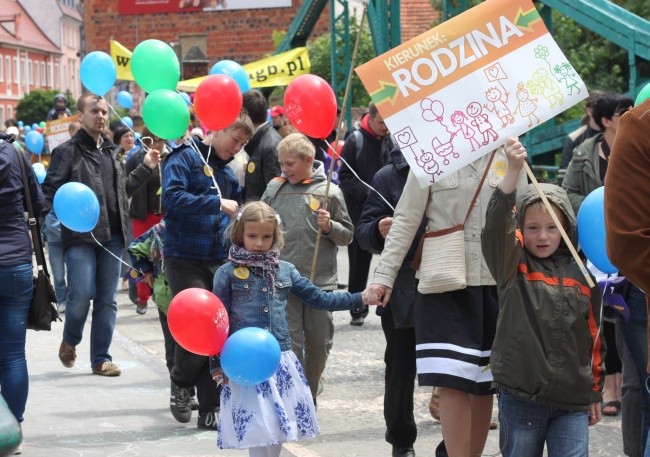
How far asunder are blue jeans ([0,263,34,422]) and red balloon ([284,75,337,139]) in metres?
1.80

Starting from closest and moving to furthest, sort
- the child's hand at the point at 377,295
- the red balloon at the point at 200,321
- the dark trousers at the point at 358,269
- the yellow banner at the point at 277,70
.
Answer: the red balloon at the point at 200,321
the child's hand at the point at 377,295
the dark trousers at the point at 358,269
the yellow banner at the point at 277,70

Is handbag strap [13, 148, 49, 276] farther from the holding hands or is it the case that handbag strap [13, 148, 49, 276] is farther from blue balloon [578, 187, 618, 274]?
blue balloon [578, 187, 618, 274]

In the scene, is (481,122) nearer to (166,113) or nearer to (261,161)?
(166,113)

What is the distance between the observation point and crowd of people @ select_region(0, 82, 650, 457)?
5051 millimetres

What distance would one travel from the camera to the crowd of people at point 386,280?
5051 mm

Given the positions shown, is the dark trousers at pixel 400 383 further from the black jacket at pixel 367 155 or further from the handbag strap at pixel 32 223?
the black jacket at pixel 367 155

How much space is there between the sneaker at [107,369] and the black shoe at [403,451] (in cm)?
342

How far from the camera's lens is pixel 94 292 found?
969 centimetres

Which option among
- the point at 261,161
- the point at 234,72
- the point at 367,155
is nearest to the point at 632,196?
the point at 261,161

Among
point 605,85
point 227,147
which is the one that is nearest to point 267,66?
point 605,85

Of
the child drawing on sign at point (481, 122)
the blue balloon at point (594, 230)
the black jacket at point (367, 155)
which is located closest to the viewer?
the blue balloon at point (594, 230)

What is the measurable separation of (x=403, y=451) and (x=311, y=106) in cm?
216

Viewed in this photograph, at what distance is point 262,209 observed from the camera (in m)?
6.04

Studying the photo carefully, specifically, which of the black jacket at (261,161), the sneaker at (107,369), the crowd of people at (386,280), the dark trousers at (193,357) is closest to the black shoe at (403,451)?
the crowd of people at (386,280)
